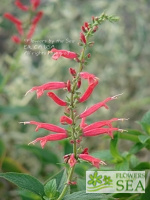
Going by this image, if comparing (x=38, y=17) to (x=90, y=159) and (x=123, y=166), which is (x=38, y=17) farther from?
(x=90, y=159)

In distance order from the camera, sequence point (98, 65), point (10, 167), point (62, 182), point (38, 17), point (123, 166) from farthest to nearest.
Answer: point (98, 65)
point (38, 17)
point (10, 167)
point (123, 166)
point (62, 182)

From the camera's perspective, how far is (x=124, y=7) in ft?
10.5

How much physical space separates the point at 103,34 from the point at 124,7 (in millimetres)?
252

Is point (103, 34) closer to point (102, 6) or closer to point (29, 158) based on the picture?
point (102, 6)

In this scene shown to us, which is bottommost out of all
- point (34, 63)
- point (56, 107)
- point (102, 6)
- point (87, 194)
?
point (87, 194)

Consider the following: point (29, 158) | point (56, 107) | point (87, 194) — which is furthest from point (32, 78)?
point (87, 194)

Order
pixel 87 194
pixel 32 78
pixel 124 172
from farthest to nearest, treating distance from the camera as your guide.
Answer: pixel 32 78
pixel 124 172
pixel 87 194

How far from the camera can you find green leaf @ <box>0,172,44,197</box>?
1.03 m

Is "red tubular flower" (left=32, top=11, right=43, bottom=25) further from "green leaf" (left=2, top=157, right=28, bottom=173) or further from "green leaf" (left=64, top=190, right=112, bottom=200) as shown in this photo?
"green leaf" (left=64, top=190, right=112, bottom=200)

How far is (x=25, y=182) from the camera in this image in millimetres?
1049

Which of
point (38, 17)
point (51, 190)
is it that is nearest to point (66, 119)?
point (51, 190)

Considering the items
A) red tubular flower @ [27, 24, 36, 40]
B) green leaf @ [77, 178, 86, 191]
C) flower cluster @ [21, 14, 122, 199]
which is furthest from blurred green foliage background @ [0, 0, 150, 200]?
flower cluster @ [21, 14, 122, 199]

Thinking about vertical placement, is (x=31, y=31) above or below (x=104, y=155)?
above

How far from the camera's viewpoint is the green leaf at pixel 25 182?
103 centimetres
